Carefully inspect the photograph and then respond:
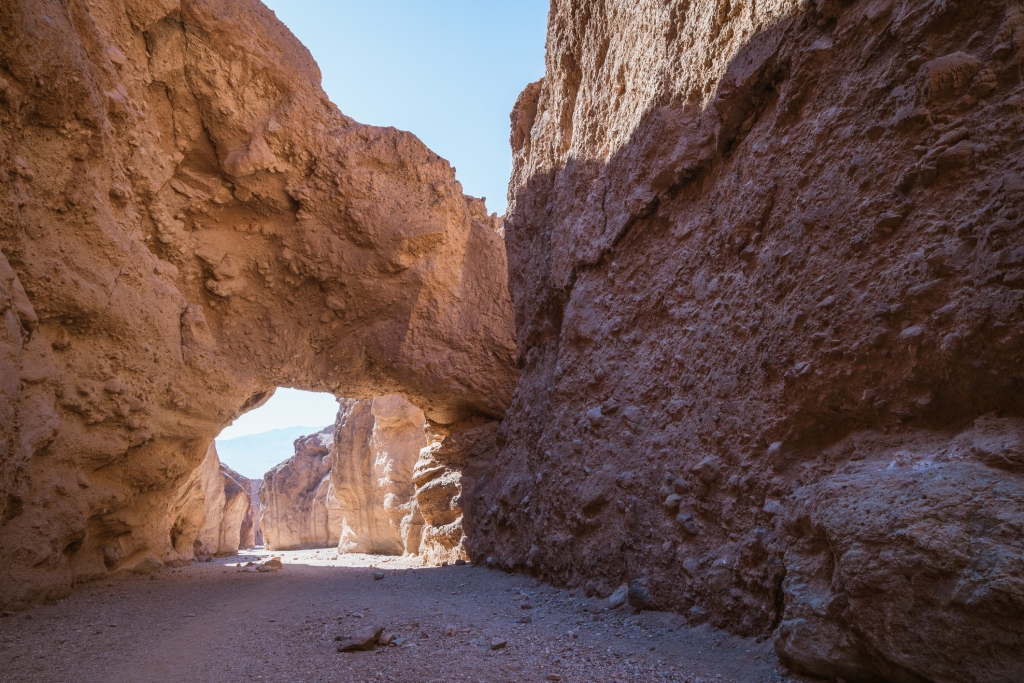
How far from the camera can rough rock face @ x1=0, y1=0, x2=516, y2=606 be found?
11.8 ft

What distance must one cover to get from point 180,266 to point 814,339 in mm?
5664

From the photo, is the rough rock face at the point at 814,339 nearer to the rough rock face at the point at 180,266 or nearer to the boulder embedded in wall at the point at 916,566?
the boulder embedded in wall at the point at 916,566

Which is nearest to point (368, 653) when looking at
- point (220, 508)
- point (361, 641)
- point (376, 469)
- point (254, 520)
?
point (361, 641)

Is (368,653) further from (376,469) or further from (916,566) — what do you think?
(376,469)

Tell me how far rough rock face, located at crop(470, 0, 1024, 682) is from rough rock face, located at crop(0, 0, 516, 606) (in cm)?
331

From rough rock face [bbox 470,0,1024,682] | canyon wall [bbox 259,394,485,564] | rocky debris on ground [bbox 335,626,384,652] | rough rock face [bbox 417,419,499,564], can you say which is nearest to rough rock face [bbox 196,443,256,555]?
canyon wall [bbox 259,394,485,564]

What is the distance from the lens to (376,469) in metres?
14.2

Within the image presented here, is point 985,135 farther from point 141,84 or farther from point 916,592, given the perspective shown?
point 141,84

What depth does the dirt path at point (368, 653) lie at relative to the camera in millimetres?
2016

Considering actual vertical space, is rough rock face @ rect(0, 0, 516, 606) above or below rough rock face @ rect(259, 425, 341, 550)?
above

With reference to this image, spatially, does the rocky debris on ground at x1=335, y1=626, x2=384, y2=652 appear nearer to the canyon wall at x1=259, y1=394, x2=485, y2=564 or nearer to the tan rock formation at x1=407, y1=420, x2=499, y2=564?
the canyon wall at x1=259, y1=394, x2=485, y2=564

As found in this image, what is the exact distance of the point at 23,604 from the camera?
3500 millimetres

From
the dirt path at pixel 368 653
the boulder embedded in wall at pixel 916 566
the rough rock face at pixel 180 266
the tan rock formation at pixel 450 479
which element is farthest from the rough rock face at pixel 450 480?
the boulder embedded in wall at pixel 916 566

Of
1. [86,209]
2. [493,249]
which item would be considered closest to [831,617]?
[86,209]
